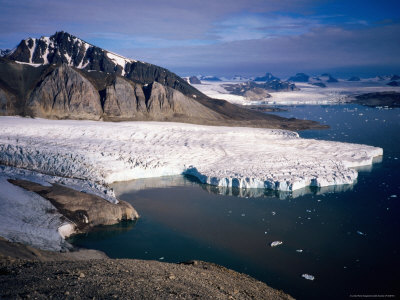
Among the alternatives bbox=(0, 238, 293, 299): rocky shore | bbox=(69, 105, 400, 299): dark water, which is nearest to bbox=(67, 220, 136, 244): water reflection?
bbox=(69, 105, 400, 299): dark water

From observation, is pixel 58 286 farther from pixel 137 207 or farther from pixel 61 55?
pixel 61 55

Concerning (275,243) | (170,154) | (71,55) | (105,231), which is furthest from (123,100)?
(275,243)

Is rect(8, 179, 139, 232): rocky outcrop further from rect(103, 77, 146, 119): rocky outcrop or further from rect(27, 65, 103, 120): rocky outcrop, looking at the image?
rect(103, 77, 146, 119): rocky outcrop

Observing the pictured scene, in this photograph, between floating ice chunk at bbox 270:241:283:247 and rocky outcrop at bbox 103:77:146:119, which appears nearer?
floating ice chunk at bbox 270:241:283:247

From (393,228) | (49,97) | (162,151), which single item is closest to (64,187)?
(162,151)

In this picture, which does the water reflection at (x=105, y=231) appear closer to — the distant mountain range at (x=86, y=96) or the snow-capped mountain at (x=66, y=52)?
the distant mountain range at (x=86, y=96)

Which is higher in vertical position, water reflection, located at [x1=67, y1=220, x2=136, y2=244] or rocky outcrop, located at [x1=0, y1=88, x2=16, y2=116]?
rocky outcrop, located at [x1=0, y1=88, x2=16, y2=116]

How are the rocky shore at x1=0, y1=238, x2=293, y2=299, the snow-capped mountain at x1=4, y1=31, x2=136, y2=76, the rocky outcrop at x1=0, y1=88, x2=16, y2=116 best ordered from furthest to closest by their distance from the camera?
1. the snow-capped mountain at x1=4, y1=31, x2=136, y2=76
2. the rocky outcrop at x1=0, y1=88, x2=16, y2=116
3. the rocky shore at x1=0, y1=238, x2=293, y2=299
